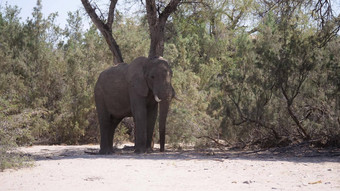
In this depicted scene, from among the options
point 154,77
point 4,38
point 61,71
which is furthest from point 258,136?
point 4,38

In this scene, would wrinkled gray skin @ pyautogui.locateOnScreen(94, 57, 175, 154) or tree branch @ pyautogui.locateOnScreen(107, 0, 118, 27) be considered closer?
wrinkled gray skin @ pyautogui.locateOnScreen(94, 57, 175, 154)

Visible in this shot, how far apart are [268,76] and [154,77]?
3.29 metres

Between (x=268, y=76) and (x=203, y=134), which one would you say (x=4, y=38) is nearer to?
(x=203, y=134)

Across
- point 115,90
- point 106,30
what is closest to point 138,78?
point 115,90

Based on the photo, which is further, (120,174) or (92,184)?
(120,174)

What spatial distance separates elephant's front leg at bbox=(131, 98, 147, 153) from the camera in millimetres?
12883

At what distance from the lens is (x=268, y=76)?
13523 millimetres

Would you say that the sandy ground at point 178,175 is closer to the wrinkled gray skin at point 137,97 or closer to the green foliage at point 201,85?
the green foliage at point 201,85

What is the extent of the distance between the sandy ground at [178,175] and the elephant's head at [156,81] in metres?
2.83

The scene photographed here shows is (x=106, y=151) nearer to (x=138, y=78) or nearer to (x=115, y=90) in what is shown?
(x=115, y=90)

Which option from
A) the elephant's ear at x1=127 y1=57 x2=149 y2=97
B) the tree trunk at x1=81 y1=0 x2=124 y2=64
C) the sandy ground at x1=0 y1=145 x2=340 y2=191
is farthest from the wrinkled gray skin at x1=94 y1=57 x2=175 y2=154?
the sandy ground at x1=0 y1=145 x2=340 y2=191

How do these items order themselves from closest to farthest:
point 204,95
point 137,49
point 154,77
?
1. point 154,77
2. point 204,95
3. point 137,49

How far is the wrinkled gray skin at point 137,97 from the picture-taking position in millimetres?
12969

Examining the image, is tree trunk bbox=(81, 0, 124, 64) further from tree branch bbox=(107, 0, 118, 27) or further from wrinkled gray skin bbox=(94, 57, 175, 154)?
wrinkled gray skin bbox=(94, 57, 175, 154)
